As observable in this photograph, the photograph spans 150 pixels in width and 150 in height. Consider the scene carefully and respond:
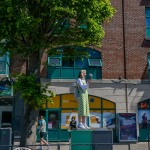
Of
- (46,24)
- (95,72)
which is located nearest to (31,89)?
(46,24)

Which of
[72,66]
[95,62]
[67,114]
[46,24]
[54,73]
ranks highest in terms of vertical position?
[95,62]

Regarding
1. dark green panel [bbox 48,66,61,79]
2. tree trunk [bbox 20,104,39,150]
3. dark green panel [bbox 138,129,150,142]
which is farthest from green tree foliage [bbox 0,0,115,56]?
dark green panel [bbox 138,129,150,142]

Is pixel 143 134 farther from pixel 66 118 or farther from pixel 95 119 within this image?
pixel 66 118

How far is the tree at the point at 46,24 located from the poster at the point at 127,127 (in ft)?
28.8

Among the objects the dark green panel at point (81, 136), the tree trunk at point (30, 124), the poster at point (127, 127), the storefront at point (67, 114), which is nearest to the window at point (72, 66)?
the storefront at point (67, 114)

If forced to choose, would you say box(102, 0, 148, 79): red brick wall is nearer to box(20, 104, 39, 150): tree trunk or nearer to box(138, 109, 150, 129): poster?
box(138, 109, 150, 129): poster

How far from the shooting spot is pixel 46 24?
12.2 meters

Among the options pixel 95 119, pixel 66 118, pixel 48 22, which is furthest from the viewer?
pixel 95 119

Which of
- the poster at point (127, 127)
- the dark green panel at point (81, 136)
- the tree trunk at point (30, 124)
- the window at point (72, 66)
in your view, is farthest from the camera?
the window at point (72, 66)

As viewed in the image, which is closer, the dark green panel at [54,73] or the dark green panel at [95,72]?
the dark green panel at [54,73]

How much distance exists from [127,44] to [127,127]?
6214 mm

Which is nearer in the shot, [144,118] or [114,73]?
[144,118]

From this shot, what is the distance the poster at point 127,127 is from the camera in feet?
65.5

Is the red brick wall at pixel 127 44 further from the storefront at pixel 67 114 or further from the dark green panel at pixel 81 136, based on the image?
the dark green panel at pixel 81 136
